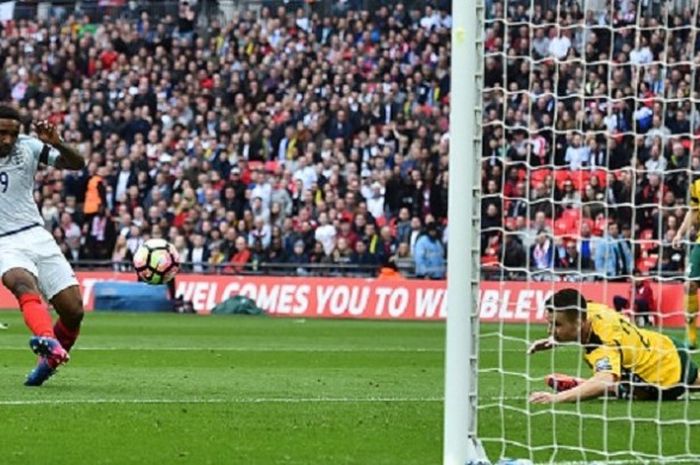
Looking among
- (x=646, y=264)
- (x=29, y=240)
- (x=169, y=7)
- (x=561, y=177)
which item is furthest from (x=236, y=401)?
(x=169, y=7)

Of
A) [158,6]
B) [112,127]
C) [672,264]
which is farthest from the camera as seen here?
[158,6]

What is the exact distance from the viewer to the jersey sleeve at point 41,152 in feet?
39.3

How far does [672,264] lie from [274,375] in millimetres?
10419

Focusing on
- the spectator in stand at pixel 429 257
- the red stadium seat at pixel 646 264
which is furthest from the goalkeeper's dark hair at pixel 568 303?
the spectator in stand at pixel 429 257

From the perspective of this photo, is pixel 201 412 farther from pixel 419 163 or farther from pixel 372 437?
pixel 419 163

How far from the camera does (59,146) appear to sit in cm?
1142

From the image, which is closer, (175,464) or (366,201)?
(175,464)

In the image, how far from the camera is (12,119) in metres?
11.7

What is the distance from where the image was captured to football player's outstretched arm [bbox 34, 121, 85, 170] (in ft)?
36.5

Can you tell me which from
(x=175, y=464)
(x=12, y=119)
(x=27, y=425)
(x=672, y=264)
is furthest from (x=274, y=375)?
(x=672, y=264)

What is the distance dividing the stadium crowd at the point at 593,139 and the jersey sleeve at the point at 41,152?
3210mm

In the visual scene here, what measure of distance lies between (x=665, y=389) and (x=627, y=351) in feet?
2.08

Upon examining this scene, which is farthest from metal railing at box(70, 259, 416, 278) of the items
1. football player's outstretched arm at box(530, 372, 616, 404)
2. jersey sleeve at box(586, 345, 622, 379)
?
football player's outstretched arm at box(530, 372, 616, 404)

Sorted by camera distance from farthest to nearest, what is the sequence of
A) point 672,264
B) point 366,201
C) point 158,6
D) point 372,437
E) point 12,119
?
point 158,6 → point 366,201 → point 672,264 → point 12,119 → point 372,437
